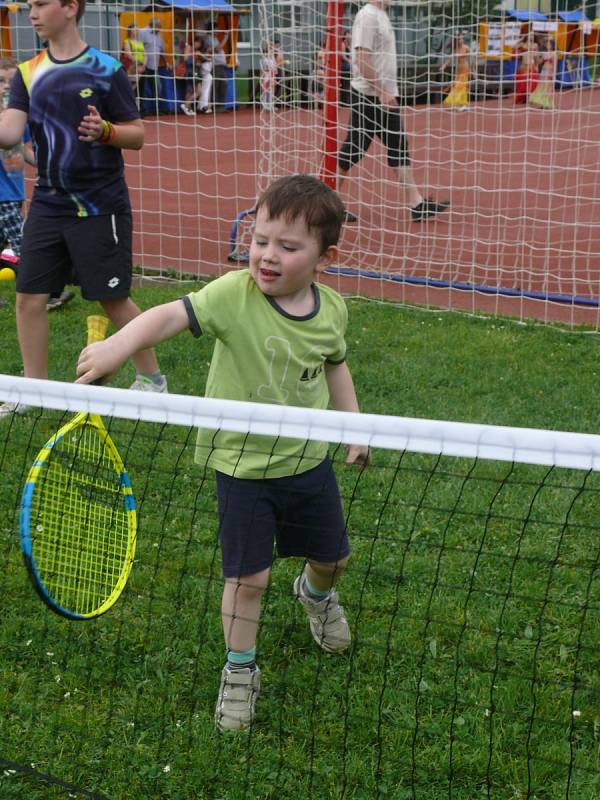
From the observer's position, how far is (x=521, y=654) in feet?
11.0

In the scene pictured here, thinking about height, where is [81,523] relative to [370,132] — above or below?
below

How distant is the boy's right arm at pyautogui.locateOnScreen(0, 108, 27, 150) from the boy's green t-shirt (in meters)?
2.33

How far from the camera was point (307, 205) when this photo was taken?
2.87 m

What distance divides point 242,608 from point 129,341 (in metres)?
0.88

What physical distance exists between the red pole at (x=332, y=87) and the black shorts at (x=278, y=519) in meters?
5.47

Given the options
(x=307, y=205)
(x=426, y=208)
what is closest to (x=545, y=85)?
(x=426, y=208)

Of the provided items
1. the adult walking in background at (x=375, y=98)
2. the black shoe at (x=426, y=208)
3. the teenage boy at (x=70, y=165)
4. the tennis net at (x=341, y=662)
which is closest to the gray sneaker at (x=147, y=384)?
the teenage boy at (x=70, y=165)

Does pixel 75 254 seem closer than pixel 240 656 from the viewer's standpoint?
No

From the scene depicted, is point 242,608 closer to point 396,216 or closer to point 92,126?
point 92,126

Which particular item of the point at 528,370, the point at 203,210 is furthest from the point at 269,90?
the point at 528,370

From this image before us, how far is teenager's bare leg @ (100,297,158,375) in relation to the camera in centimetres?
518

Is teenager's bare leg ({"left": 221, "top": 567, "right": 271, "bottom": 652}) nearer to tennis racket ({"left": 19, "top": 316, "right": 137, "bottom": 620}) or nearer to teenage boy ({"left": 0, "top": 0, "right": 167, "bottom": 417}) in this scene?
tennis racket ({"left": 19, "top": 316, "right": 137, "bottom": 620})

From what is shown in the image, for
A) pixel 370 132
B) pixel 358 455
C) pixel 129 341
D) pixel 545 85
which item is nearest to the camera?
pixel 129 341

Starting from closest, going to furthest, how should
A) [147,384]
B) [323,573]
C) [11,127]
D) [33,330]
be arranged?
[323,573]
[11,127]
[33,330]
[147,384]
